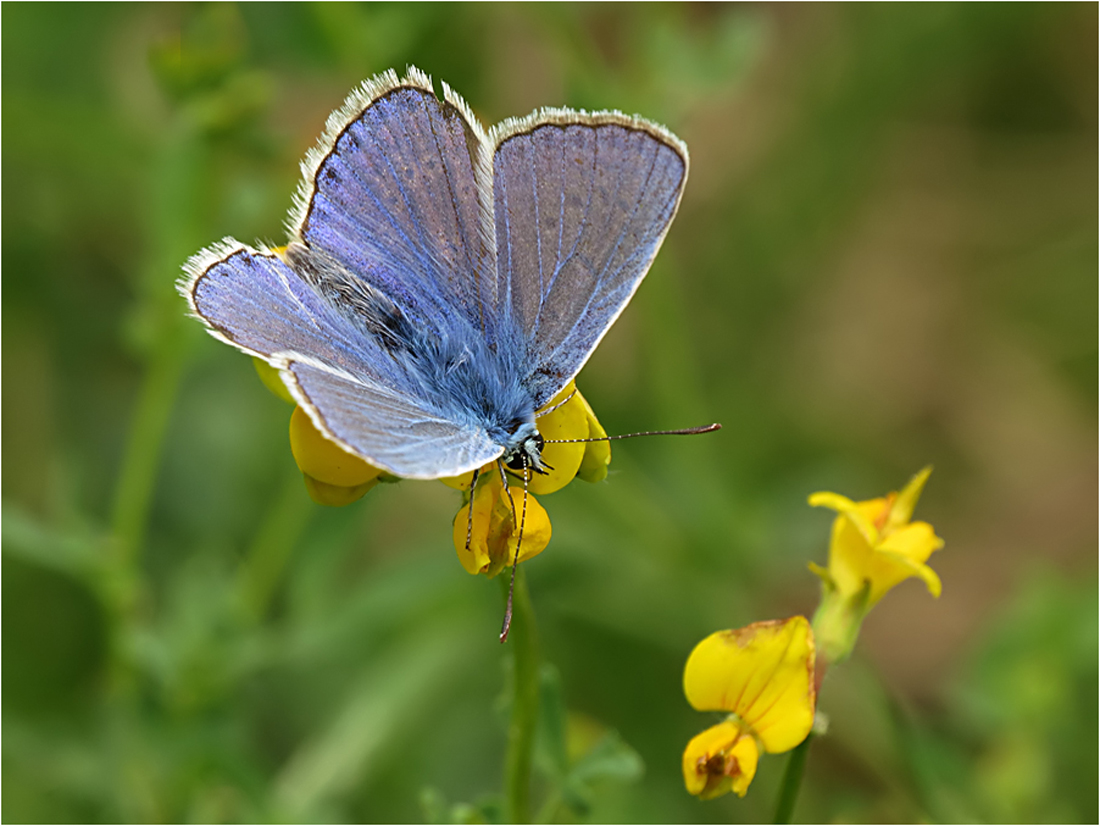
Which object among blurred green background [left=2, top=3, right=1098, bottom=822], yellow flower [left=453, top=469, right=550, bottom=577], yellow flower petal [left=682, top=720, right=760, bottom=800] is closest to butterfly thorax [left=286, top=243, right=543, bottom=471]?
yellow flower [left=453, top=469, right=550, bottom=577]

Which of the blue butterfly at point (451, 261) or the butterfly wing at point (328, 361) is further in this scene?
the blue butterfly at point (451, 261)

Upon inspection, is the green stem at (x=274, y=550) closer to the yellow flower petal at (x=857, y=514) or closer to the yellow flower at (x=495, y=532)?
the yellow flower at (x=495, y=532)

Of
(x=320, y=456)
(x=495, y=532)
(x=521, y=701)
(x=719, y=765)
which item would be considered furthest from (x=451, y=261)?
(x=719, y=765)

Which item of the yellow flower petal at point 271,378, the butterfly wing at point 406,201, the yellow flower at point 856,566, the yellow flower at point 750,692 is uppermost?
the butterfly wing at point 406,201

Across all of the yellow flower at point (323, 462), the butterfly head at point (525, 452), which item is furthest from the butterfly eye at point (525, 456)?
the yellow flower at point (323, 462)

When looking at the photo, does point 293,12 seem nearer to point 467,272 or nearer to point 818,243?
point 467,272

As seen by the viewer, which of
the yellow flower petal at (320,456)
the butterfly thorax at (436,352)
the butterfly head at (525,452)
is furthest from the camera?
the butterfly thorax at (436,352)

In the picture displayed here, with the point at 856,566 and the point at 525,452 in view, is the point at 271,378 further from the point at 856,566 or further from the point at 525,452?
the point at 856,566
